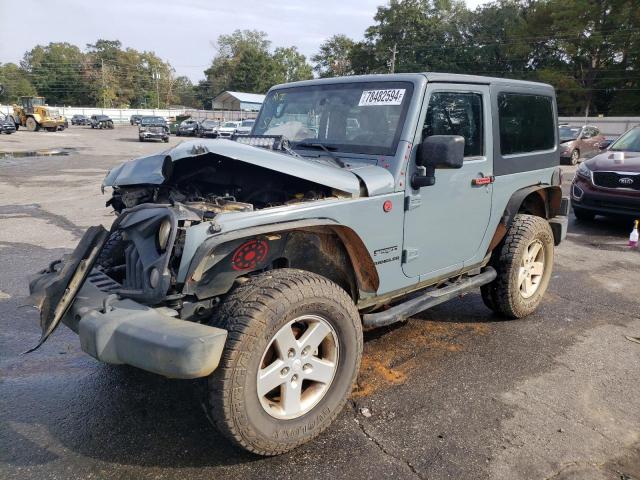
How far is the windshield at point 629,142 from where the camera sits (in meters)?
8.86

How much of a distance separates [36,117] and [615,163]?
46516 mm

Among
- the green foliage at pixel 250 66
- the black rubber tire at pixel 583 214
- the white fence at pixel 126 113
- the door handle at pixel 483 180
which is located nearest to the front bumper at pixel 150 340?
the door handle at pixel 483 180

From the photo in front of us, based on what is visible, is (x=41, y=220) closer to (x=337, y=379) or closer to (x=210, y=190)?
(x=210, y=190)

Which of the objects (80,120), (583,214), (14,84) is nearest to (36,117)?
(80,120)

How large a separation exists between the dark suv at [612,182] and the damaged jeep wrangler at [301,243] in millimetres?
4756

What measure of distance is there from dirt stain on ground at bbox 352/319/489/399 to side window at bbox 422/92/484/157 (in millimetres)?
1550

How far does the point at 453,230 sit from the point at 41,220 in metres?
7.40

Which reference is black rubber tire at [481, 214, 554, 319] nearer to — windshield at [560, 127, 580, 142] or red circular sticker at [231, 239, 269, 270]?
red circular sticker at [231, 239, 269, 270]

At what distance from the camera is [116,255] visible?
3455mm

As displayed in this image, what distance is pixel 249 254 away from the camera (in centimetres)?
277

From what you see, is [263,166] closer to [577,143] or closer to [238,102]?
[577,143]

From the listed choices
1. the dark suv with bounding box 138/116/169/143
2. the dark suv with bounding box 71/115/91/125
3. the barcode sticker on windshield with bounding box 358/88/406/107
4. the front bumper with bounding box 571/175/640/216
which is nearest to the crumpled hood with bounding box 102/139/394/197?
the barcode sticker on windshield with bounding box 358/88/406/107

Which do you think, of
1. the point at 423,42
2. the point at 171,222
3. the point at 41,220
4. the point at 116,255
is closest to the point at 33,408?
the point at 116,255

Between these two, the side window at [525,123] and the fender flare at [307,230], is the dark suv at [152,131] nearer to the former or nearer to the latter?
the side window at [525,123]
